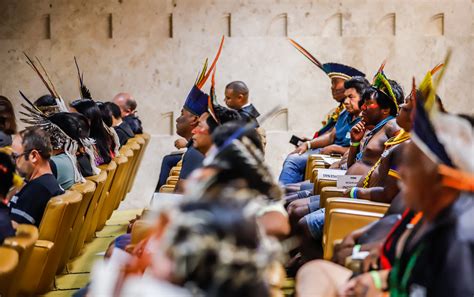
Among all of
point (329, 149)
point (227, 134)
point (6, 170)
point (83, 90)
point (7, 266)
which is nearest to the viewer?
point (227, 134)

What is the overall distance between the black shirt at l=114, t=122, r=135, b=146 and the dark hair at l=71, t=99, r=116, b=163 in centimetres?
116

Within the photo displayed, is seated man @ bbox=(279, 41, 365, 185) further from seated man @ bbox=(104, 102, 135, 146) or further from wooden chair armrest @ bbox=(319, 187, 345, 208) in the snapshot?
wooden chair armrest @ bbox=(319, 187, 345, 208)

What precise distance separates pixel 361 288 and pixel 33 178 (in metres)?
2.26

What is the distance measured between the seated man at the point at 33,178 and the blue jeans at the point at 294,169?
2.73 metres

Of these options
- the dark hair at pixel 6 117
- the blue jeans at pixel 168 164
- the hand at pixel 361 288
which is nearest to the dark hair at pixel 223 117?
the hand at pixel 361 288

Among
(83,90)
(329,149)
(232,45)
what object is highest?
(232,45)

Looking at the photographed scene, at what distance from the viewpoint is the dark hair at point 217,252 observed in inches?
57.2

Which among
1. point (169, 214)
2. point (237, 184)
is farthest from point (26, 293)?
point (169, 214)

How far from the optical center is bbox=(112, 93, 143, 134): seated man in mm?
8219

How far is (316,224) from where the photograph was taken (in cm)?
407

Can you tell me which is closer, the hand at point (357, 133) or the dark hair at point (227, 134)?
the dark hair at point (227, 134)

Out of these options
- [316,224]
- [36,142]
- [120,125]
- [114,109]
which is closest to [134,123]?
[114,109]

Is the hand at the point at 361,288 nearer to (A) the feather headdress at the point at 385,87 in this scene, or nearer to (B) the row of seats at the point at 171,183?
(B) the row of seats at the point at 171,183

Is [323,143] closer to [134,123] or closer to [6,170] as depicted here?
[134,123]
